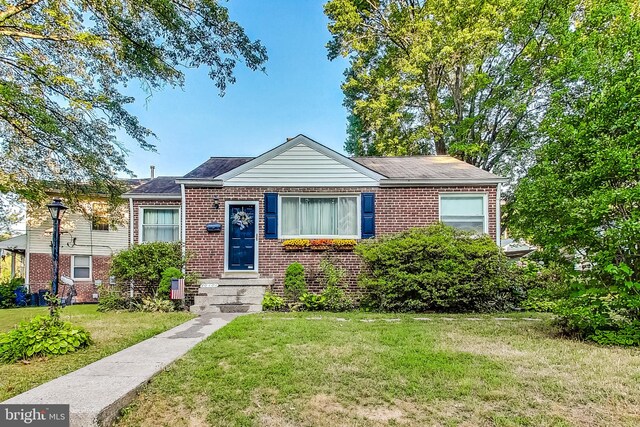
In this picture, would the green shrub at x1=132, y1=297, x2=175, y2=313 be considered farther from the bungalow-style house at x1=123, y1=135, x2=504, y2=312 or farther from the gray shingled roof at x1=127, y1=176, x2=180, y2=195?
the gray shingled roof at x1=127, y1=176, x2=180, y2=195

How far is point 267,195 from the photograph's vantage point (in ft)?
31.2

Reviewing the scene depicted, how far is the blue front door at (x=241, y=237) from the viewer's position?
951 cm

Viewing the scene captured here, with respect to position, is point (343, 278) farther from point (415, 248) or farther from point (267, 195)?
point (267, 195)

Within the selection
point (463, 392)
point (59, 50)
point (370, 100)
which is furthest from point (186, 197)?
point (370, 100)

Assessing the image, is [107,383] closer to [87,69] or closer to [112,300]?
[112,300]

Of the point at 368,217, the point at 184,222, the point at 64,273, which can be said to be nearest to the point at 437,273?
the point at 368,217

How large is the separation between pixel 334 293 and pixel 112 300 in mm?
5696

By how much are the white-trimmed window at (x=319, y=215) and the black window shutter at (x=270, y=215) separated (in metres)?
0.19

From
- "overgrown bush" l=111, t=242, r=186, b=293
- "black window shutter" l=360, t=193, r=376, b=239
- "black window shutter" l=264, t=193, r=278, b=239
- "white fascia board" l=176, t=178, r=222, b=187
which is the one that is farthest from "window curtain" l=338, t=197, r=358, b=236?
"overgrown bush" l=111, t=242, r=186, b=293

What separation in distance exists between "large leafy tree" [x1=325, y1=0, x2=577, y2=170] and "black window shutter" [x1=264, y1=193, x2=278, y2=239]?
352 inches

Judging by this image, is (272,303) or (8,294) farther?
(8,294)

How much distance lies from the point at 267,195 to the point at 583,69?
7.08 m

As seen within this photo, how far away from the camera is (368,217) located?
9406mm

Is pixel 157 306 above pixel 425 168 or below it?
below
